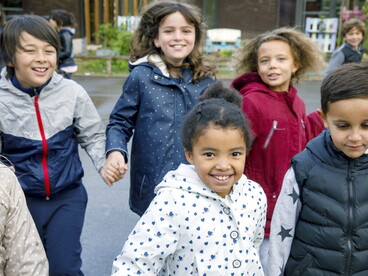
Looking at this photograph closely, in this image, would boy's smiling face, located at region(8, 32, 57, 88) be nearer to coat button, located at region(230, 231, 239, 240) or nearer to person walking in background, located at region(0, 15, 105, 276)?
person walking in background, located at region(0, 15, 105, 276)

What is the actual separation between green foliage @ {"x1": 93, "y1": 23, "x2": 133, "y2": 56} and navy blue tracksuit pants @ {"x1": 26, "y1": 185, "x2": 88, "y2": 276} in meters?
12.5

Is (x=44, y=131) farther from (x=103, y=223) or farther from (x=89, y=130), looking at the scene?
(x=103, y=223)

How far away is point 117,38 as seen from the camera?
51.4 feet

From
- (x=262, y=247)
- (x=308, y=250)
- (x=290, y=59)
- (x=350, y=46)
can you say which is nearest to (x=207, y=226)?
(x=308, y=250)

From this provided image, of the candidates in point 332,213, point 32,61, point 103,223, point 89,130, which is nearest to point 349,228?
point 332,213

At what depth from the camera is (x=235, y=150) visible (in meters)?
2.01

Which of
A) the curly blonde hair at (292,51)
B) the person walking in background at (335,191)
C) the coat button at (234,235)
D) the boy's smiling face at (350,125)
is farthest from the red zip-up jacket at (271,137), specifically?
the coat button at (234,235)

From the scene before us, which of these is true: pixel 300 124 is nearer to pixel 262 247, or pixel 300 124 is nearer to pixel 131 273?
pixel 262 247

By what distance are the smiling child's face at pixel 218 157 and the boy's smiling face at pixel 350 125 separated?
1.39ft

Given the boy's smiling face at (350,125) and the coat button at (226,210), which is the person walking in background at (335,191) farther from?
the coat button at (226,210)

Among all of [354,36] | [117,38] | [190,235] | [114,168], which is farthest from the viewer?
[117,38]

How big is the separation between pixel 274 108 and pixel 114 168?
97cm

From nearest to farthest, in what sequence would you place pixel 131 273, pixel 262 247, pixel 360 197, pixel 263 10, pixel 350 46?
1. pixel 131 273
2. pixel 360 197
3. pixel 262 247
4. pixel 350 46
5. pixel 263 10

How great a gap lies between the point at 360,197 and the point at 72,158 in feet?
5.30
